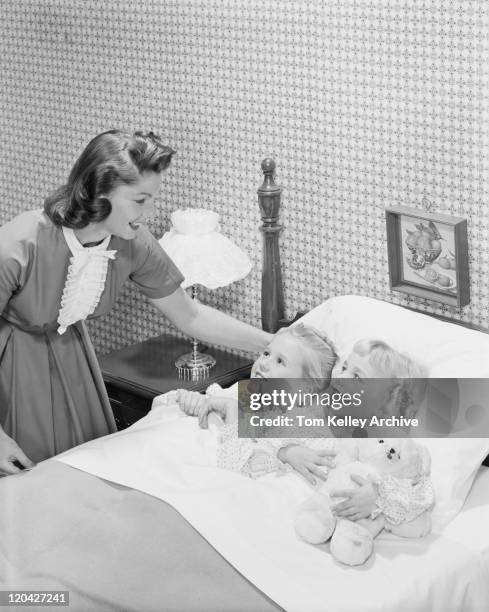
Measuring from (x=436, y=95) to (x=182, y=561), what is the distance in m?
1.42

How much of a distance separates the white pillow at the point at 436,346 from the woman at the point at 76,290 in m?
0.24

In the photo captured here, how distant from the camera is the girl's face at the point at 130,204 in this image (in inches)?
101

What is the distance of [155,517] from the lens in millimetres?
2307

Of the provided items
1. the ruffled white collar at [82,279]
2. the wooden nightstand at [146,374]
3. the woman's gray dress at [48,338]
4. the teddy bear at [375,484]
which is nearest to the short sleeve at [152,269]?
the woman's gray dress at [48,338]

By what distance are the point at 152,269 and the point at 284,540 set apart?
939mm

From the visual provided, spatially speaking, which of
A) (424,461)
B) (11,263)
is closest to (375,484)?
(424,461)

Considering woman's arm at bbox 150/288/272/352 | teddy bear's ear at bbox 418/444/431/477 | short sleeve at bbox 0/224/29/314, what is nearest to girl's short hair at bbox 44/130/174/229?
short sleeve at bbox 0/224/29/314

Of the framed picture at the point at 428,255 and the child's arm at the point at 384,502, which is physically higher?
the framed picture at the point at 428,255

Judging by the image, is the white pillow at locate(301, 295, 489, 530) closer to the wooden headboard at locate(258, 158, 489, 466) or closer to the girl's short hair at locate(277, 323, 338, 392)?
the girl's short hair at locate(277, 323, 338, 392)

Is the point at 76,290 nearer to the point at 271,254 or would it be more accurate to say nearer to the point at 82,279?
the point at 82,279

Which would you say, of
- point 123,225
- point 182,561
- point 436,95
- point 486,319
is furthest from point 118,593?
point 436,95

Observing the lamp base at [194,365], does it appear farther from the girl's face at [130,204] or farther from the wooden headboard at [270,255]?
the girl's face at [130,204]

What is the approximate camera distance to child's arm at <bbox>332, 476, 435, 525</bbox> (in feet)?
7.31

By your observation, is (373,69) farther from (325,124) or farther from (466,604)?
(466,604)
